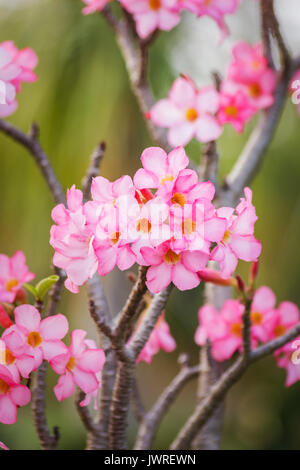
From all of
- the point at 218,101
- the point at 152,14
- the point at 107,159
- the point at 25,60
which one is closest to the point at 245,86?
the point at 218,101

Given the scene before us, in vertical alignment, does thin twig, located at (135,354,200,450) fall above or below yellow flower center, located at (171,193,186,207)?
below

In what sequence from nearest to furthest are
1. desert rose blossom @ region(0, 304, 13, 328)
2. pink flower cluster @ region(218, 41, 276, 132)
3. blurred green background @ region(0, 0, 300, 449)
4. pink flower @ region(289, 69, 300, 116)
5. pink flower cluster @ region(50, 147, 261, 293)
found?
pink flower cluster @ region(50, 147, 261, 293) → desert rose blossom @ region(0, 304, 13, 328) → pink flower @ region(289, 69, 300, 116) → pink flower cluster @ region(218, 41, 276, 132) → blurred green background @ region(0, 0, 300, 449)

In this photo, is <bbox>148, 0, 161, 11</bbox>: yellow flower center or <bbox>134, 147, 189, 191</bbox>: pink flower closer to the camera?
<bbox>134, 147, 189, 191</bbox>: pink flower

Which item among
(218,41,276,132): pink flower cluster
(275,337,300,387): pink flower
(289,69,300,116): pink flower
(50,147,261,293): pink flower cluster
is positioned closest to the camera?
(50,147,261,293): pink flower cluster

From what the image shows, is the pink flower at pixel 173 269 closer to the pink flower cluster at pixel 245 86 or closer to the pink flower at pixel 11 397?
the pink flower at pixel 11 397

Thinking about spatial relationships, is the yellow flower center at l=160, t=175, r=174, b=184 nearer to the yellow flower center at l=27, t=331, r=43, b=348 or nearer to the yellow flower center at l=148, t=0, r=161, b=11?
the yellow flower center at l=27, t=331, r=43, b=348

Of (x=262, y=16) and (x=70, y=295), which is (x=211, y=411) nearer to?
(x=262, y=16)

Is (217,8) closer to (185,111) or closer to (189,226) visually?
(185,111)

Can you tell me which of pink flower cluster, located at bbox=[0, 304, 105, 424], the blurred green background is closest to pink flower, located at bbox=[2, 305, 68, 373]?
pink flower cluster, located at bbox=[0, 304, 105, 424]
